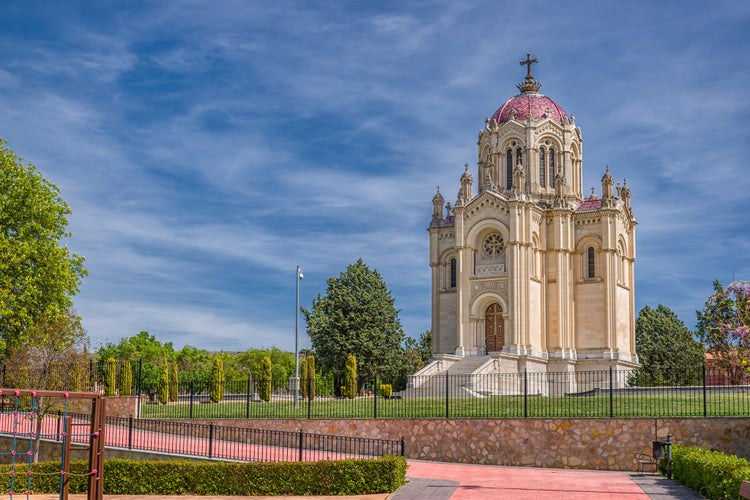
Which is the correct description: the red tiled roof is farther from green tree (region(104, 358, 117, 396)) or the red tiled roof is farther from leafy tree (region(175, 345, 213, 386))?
→ leafy tree (region(175, 345, 213, 386))

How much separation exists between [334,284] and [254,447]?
2928cm

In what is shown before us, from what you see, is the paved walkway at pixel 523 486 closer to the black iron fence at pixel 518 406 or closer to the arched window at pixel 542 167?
the black iron fence at pixel 518 406

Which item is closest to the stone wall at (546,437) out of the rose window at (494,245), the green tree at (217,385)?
the green tree at (217,385)

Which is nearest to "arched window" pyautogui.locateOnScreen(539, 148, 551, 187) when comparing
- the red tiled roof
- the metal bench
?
the red tiled roof

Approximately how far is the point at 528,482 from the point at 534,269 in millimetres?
30981

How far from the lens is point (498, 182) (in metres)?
56.3

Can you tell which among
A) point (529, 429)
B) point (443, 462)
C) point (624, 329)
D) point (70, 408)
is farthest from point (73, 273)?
point (624, 329)

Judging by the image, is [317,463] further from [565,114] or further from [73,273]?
[565,114]

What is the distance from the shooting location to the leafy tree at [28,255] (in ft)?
106

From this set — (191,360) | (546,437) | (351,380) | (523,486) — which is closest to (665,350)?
(351,380)

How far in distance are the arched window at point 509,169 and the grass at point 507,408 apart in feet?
79.6

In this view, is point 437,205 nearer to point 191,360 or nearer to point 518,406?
point 518,406

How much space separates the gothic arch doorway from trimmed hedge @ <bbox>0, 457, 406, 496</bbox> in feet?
102

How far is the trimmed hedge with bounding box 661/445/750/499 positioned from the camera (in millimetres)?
16453
